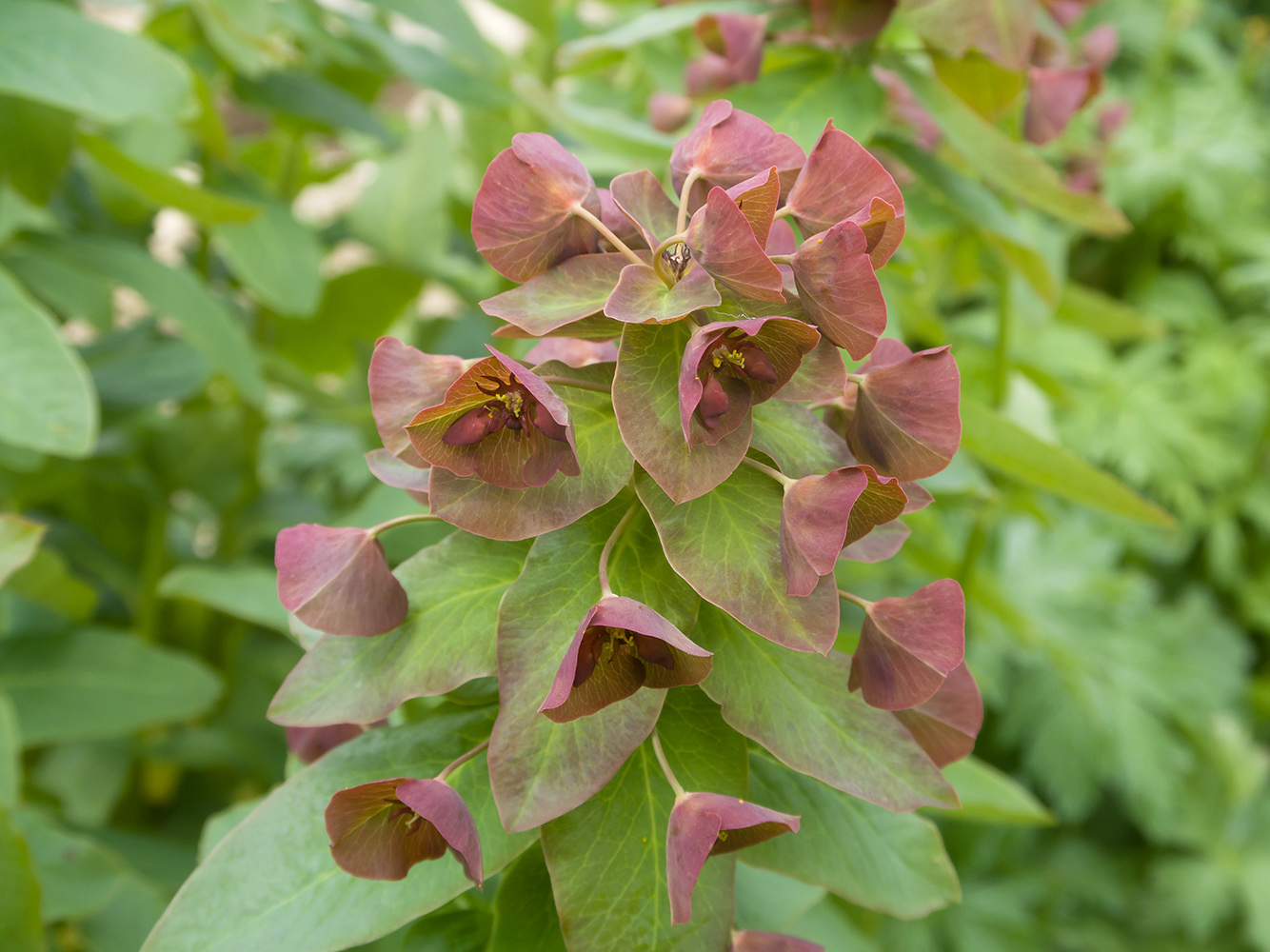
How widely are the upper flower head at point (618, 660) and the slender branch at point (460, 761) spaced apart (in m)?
0.06

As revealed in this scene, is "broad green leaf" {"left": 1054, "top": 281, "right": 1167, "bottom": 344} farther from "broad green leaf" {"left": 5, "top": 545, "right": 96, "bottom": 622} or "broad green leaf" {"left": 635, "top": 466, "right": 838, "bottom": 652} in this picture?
"broad green leaf" {"left": 5, "top": 545, "right": 96, "bottom": 622}

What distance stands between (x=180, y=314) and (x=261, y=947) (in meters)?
0.56

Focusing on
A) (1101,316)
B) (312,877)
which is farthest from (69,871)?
(1101,316)

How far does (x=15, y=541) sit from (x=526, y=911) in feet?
1.04

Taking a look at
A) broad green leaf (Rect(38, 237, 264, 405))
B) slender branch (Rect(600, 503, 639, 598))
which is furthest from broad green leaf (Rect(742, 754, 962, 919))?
broad green leaf (Rect(38, 237, 264, 405))

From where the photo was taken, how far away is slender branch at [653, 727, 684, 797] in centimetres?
33

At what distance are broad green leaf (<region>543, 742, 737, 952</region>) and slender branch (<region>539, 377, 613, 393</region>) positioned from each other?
140 millimetres

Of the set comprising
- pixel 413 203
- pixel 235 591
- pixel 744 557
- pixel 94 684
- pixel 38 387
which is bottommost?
pixel 94 684

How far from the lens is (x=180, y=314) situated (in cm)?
77

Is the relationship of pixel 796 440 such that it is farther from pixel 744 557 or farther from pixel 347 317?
pixel 347 317

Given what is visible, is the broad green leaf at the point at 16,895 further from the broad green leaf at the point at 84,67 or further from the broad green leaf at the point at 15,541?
the broad green leaf at the point at 84,67

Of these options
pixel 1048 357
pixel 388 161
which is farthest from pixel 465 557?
pixel 1048 357

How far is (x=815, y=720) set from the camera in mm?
362

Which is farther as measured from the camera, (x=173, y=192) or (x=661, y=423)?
(x=173, y=192)
